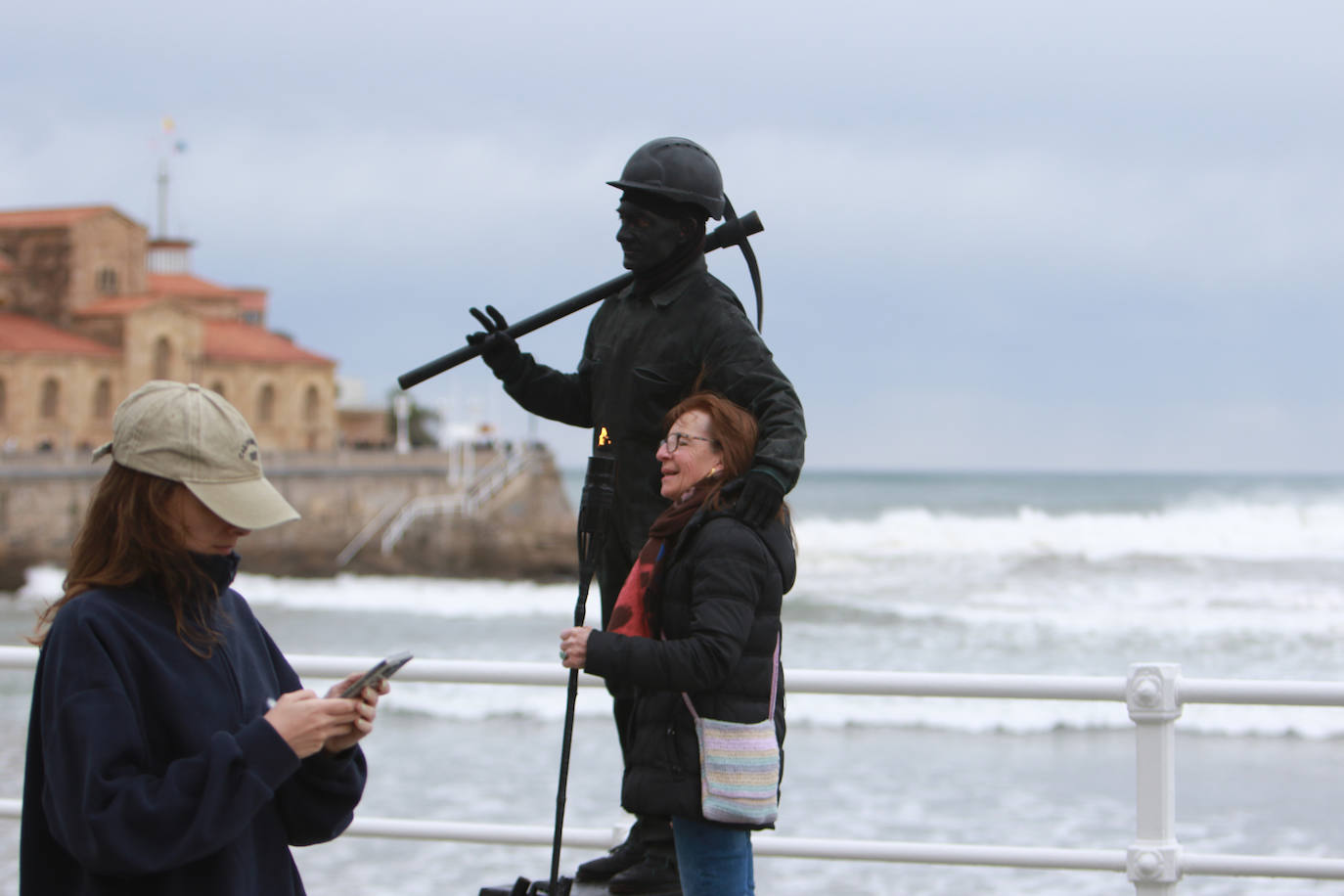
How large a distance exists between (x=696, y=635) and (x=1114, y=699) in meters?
1.33

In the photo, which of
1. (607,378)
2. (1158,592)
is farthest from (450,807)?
(1158,592)

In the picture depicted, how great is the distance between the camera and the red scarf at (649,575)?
2.72 m

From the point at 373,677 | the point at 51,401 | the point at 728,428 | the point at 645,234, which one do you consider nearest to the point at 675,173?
the point at 645,234

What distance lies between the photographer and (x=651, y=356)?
3.26 m

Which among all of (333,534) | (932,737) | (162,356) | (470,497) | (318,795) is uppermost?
(162,356)

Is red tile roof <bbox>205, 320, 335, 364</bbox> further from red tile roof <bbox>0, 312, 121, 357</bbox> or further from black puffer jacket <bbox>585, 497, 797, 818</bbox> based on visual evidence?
black puffer jacket <bbox>585, 497, 797, 818</bbox>

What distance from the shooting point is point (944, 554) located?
38750mm

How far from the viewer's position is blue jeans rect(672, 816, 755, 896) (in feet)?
9.09

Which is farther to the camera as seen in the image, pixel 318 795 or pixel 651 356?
pixel 651 356

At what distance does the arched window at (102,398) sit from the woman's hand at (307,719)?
57.6 meters

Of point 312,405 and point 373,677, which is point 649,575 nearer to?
point 373,677

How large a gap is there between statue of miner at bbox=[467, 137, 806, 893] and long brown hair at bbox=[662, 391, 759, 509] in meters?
0.19

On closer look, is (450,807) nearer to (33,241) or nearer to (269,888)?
(269,888)

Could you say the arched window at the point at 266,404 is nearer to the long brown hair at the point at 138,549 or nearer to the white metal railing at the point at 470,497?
the white metal railing at the point at 470,497
